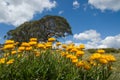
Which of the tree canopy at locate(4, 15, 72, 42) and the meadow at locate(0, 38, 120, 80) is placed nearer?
the meadow at locate(0, 38, 120, 80)

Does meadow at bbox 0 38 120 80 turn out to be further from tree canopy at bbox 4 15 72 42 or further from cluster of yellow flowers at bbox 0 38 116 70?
tree canopy at bbox 4 15 72 42

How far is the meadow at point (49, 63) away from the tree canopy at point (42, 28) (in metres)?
44.9

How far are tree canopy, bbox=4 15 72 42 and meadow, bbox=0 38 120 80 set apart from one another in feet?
147

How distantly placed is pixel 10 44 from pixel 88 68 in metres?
2.26

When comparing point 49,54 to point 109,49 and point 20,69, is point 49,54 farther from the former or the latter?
point 109,49

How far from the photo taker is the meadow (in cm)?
920

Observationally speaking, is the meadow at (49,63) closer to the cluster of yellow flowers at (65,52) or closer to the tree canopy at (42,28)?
the cluster of yellow flowers at (65,52)

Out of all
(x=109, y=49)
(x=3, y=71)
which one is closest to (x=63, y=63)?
(x=3, y=71)

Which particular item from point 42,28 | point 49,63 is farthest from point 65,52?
point 42,28

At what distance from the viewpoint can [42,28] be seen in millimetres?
60156

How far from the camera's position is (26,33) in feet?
197

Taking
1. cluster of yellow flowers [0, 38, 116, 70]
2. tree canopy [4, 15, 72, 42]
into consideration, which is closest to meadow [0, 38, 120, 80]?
cluster of yellow flowers [0, 38, 116, 70]

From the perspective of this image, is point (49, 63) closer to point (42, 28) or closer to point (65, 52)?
point (65, 52)

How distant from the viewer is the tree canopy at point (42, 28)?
5740 cm
